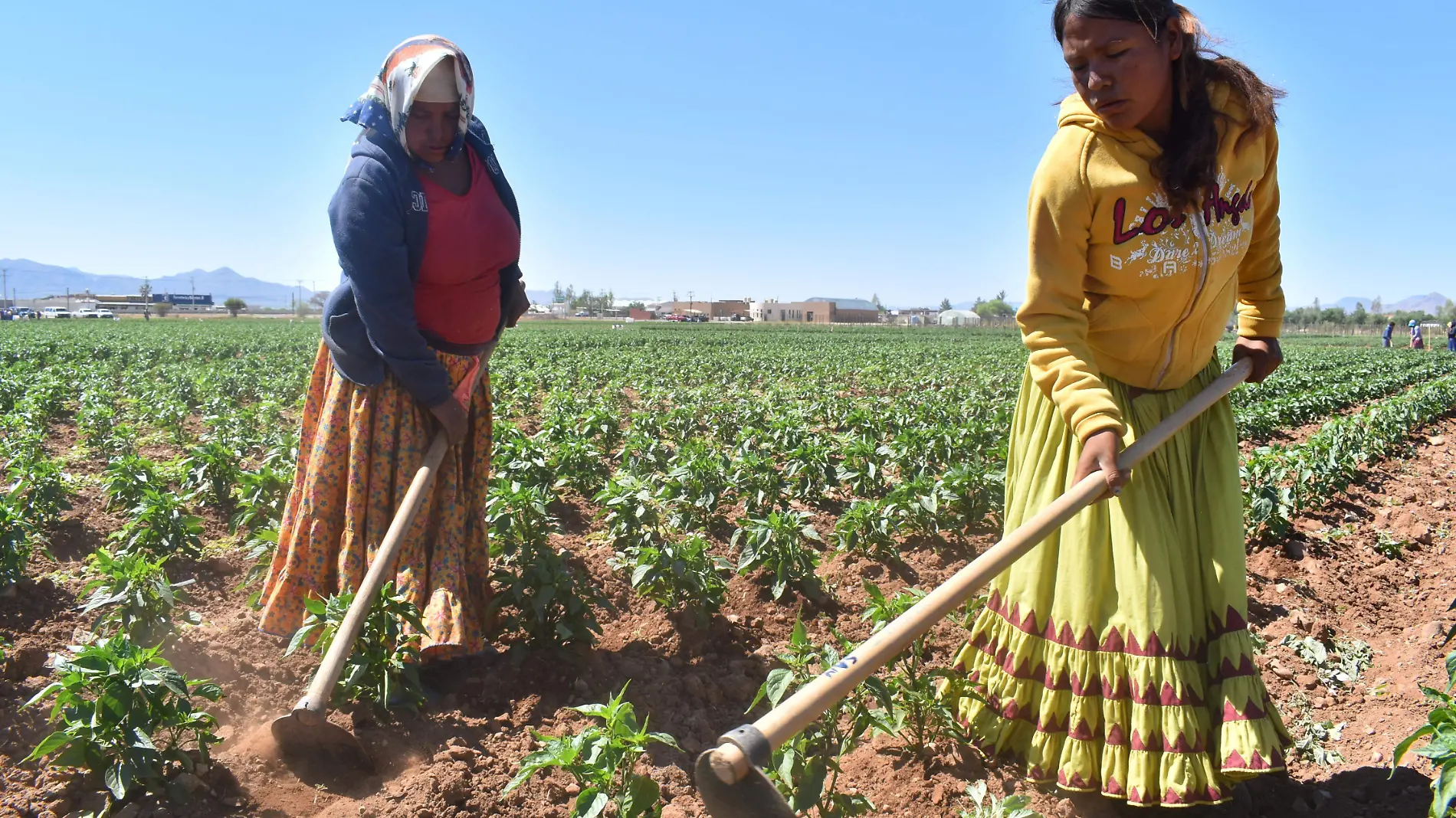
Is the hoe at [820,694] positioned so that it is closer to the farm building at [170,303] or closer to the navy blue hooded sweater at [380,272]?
the navy blue hooded sweater at [380,272]

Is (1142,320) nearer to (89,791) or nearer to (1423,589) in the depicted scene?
(89,791)

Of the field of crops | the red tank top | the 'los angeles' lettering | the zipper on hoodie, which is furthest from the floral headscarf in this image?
the zipper on hoodie

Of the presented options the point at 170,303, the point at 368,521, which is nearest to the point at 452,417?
the point at 368,521

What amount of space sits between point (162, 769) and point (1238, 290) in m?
3.17

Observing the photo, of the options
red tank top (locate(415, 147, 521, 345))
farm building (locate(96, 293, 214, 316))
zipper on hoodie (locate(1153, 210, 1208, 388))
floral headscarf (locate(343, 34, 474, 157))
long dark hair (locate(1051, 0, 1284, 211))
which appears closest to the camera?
long dark hair (locate(1051, 0, 1284, 211))

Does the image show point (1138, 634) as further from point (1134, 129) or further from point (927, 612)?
point (1134, 129)

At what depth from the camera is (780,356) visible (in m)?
23.4

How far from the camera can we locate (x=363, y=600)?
246cm

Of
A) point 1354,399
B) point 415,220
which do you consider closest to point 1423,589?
point 415,220

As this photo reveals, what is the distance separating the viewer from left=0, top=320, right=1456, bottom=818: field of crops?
7.40 feet

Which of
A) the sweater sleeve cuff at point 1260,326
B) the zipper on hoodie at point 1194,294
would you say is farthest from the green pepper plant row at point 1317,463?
the zipper on hoodie at point 1194,294

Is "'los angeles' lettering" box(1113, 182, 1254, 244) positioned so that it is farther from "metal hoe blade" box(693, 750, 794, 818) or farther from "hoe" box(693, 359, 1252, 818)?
"metal hoe blade" box(693, 750, 794, 818)

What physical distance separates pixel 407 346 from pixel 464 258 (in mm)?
344

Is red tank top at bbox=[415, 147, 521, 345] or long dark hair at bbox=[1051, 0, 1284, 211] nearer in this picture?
long dark hair at bbox=[1051, 0, 1284, 211]
